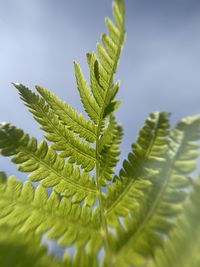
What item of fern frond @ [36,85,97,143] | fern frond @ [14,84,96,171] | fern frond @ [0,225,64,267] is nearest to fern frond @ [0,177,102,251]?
fern frond @ [0,225,64,267]

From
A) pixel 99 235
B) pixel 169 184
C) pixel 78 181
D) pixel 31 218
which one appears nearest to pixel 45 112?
pixel 78 181

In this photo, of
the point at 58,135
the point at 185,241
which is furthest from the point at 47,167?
the point at 185,241

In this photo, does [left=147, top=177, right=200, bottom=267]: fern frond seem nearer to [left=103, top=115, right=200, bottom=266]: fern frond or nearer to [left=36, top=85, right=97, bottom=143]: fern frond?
[left=103, top=115, right=200, bottom=266]: fern frond

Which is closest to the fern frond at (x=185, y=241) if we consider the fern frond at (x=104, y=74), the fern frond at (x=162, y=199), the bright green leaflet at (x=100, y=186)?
the bright green leaflet at (x=100, y=186)

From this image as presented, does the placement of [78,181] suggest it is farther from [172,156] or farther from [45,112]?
[172,156]

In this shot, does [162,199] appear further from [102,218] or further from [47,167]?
[47,167]

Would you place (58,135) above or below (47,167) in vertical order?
above

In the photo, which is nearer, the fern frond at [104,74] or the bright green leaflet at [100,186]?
the bright green leaflet at [100,186]

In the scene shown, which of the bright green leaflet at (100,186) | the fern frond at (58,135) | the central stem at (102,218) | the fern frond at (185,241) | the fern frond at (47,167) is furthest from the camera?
the fern frond at (58,135)

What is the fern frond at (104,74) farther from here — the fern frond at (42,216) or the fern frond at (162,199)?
the fern frond at (42,216)
